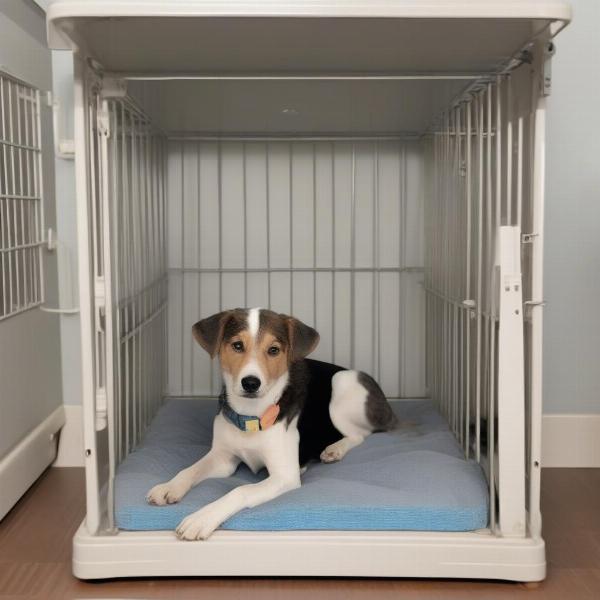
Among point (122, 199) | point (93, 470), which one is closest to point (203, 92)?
point (122, 199)

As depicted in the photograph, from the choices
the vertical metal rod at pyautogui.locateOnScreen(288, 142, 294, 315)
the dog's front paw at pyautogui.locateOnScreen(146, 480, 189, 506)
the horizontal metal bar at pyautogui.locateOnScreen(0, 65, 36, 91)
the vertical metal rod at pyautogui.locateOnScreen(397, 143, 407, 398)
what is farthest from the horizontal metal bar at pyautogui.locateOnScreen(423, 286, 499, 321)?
the horizontal metal bar at pyautogui.locateOnScreen(0, 65, 36, 91)

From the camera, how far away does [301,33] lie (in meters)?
1.91

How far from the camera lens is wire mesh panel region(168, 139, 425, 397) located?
3430 millimetres

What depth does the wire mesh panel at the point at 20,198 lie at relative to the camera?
2.54 meters

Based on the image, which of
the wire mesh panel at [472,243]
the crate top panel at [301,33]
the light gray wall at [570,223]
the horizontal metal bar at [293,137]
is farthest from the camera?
the horizontal metal bar at [293,137]

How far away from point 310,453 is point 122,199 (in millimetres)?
1014

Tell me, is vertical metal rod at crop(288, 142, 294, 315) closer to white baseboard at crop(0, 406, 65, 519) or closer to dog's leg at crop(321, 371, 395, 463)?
dog's leg at crop(321, 371, 395, 463)

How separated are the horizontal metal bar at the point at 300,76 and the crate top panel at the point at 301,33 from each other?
1 centimetres

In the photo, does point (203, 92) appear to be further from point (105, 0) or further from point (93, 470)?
point (93, 470)

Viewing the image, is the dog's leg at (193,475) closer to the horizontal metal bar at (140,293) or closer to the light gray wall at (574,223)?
the horizontal metal bar at (140,293)

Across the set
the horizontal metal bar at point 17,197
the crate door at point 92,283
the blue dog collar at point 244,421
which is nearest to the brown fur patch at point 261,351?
the blue dog collar at point 244,421

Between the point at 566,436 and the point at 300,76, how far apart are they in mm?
1866

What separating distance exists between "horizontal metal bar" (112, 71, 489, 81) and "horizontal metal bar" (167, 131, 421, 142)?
1078 mm

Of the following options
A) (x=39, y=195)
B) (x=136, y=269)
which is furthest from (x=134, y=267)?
(x=39, y=195)
